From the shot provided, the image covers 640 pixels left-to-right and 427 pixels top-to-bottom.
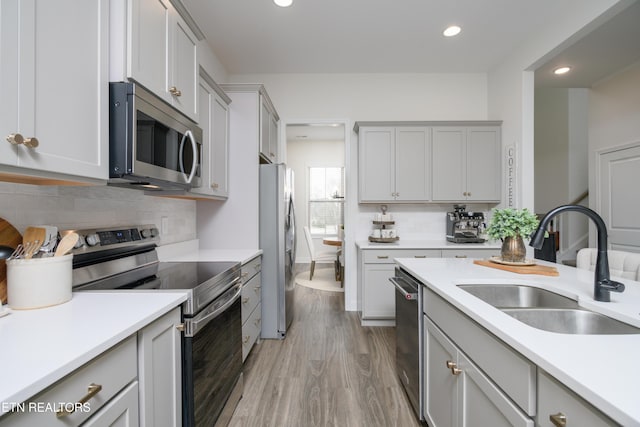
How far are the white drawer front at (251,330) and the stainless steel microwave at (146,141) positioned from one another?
123 centimetres

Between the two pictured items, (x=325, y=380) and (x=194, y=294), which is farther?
(x=325, y=380)

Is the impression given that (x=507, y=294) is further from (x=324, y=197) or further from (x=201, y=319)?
(x=324, y=197)

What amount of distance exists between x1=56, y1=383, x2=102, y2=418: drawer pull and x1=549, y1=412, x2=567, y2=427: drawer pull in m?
1.13

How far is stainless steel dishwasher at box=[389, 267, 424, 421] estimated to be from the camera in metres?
1.61

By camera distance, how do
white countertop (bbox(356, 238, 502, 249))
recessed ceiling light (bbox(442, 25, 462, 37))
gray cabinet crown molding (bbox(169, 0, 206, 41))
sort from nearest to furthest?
1. gray cabinet crown molding (bbox(169, 0, 206, 41))
2. recessed ceiling light (bbox(442, 25, 462, 37))
3. white countertop (bbox(356, 238, 502, 249))

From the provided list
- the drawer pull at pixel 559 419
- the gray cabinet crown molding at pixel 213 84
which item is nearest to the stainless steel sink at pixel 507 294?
the drawer pull at pixel 559 419

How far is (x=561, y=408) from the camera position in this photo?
65 cm

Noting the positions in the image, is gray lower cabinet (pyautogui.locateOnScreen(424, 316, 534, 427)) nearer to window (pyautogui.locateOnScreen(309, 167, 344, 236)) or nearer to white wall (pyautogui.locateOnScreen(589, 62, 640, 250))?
white wall (pyautogui.locateOnScreen(589, 62, 640, 250))

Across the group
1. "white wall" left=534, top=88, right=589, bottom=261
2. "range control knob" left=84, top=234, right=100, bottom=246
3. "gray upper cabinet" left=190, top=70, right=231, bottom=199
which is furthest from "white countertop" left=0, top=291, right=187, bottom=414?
"white wall" left=534, top=88, right=589, bottom=261

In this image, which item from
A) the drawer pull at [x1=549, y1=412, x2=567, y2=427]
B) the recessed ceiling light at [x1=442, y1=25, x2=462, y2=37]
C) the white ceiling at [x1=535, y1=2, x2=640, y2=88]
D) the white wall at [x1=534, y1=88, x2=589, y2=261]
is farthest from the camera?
the white wall at [x1=534, y1=88, x2=589, y2=261]

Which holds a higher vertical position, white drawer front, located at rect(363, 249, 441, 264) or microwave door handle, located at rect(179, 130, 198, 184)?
microwave door handle, located at rect(179, 130, 198, 184)

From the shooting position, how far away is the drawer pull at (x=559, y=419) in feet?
2.09

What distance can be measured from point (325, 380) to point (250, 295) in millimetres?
864

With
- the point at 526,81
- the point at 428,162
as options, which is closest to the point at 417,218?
the point at 428,162
